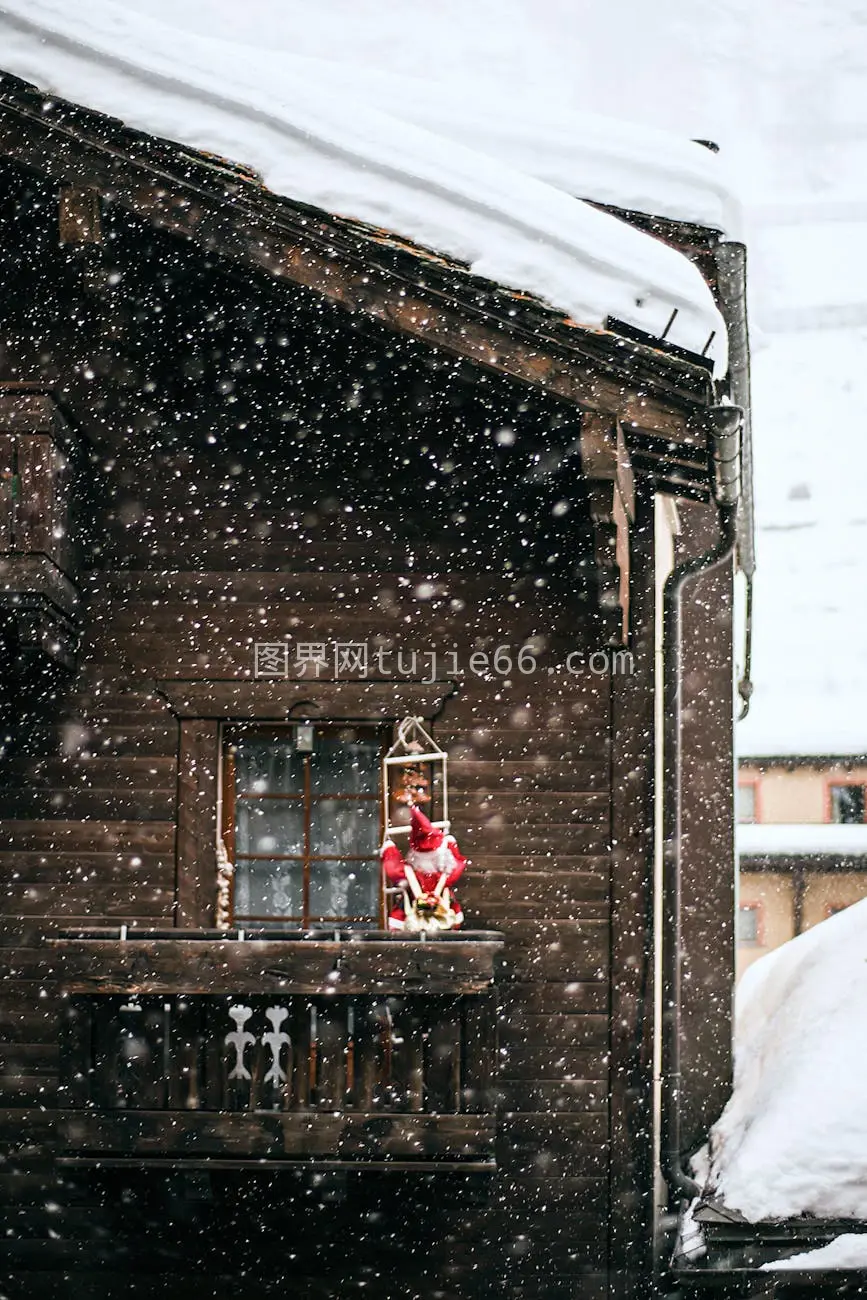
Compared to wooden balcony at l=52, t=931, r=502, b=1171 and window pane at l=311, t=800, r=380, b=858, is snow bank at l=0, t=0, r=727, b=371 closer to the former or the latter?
window pane at l=311, t=800, r=380, b=858

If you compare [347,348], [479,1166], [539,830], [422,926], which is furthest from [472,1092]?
[347,348]

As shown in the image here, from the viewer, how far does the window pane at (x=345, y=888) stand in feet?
29.5

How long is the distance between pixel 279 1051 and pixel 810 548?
2486 inches

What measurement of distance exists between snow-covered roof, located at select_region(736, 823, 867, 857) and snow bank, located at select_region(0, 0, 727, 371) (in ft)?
98.5

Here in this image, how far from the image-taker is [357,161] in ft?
27.4

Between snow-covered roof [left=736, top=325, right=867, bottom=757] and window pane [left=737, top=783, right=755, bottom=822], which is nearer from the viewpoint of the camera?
window pane [left=737, top=783, right=755, bottom=822]

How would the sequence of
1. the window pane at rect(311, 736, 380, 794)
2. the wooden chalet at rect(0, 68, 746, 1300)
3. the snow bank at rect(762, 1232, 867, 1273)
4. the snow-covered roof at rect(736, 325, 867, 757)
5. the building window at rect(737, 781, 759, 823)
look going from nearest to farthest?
the wooden chalet at rect(0, 68, 746, 1300)
the snow bank at rect(762, 1232, 867, 1273)
the window pane at rect(311, 736, 380, 794)
the building window at rect(737, 781, 759, 823)
the snow-covered roof at rect(736, 325, 867, 757)

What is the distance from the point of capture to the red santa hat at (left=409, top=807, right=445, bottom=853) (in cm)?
843

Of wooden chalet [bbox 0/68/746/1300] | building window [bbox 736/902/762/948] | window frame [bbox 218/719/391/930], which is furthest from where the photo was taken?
building window [bbox 736/902/762/948]

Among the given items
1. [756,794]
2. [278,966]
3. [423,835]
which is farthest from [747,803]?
[278,966]

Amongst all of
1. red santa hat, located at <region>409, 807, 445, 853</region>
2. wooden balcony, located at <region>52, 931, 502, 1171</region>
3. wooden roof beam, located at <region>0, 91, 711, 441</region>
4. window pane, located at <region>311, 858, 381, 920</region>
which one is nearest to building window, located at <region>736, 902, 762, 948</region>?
window pane, located at <region>311, 858, 381, 920</region>

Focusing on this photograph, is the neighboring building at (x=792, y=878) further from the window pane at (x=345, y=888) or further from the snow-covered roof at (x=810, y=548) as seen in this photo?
the window pane at (x=345, y=888)

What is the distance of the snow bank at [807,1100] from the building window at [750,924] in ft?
90.2

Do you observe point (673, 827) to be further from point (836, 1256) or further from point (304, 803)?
point (836, 1256)
